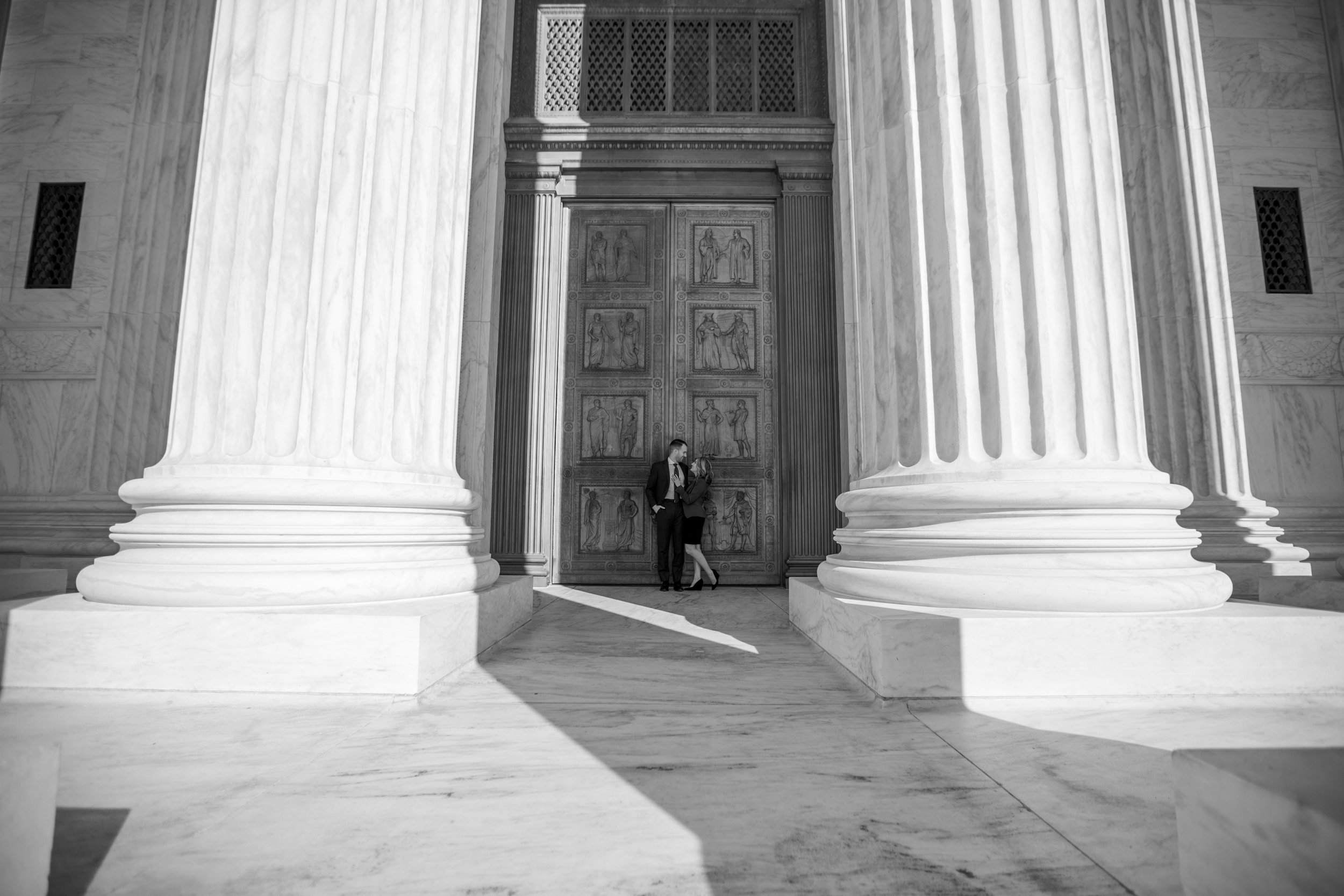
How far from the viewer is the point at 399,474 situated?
12.7 ft

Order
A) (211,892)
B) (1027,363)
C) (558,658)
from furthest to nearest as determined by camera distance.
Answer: (558,658) → (1027,363) → (211,892)

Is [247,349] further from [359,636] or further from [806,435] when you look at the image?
[806,435]

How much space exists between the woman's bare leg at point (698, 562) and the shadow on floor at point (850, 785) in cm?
518

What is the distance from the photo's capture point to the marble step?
13.2 feet

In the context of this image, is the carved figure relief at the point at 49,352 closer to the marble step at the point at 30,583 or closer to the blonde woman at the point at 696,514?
the marble step at the point at 30,583

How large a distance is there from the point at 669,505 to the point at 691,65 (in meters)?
7.03

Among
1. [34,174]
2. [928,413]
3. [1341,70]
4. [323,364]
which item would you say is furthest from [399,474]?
[1341,70]

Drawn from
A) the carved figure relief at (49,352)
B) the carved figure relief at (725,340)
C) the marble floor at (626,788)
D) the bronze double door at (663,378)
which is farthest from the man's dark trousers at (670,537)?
the carved figure relief at (49,352)

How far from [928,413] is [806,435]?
20.0 feet

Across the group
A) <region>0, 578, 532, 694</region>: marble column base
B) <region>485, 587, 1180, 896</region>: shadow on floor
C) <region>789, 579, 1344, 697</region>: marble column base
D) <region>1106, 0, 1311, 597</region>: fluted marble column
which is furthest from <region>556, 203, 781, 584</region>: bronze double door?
<region>789, 579, 1344, 697</region>: marble column base

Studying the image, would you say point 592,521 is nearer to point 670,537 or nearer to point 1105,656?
point 670,537

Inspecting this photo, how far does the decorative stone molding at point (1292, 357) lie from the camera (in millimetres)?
7652

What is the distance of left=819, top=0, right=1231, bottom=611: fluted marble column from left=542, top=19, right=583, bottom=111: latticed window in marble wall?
769 centimetres

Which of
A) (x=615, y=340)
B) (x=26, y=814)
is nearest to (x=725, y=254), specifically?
(x=615, y=340)
